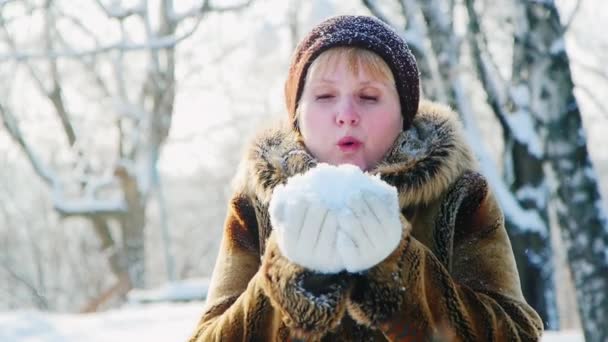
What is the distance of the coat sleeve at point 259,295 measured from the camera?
4.05ft

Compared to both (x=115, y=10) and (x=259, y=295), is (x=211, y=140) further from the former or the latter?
(x=259, y=295)

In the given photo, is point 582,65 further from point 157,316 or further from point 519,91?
point 157,316

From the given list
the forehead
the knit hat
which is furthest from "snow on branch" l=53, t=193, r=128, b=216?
the forehead

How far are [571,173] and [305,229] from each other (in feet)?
11.9

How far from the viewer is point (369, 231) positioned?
115cm

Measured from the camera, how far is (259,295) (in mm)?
1393

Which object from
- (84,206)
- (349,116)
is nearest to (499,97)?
(349,116)

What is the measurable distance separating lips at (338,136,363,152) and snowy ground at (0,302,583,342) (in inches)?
135

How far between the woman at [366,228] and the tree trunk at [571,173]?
285cm

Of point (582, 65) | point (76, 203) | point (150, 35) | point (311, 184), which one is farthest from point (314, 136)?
point (76, 203)

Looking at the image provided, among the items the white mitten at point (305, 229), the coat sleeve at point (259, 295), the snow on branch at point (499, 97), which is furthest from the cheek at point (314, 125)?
the snow on branch at point (499, 97)

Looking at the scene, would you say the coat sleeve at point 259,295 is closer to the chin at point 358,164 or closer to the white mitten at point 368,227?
the white mitten at point 368,227

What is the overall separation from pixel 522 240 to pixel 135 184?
1006 centimetres

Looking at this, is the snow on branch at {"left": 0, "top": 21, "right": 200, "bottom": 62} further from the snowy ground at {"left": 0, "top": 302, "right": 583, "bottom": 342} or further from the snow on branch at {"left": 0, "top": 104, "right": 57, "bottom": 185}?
the snow on branch at {"left": 0, "top": 104, "right": 57, "bottom": 185}
